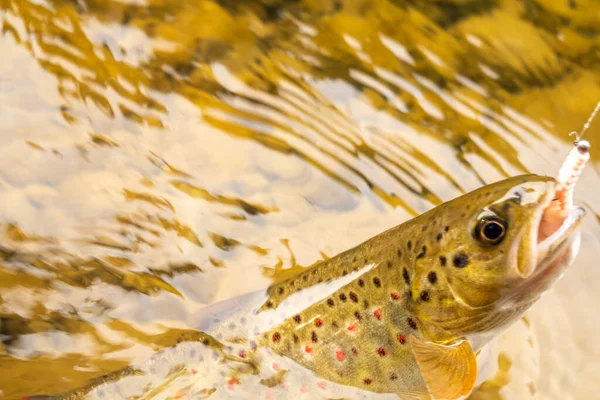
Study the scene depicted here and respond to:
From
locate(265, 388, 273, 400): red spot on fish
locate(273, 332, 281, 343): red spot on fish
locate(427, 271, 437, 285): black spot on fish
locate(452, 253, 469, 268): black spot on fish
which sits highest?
locate(452, 253, 469, 268): black spot on fish

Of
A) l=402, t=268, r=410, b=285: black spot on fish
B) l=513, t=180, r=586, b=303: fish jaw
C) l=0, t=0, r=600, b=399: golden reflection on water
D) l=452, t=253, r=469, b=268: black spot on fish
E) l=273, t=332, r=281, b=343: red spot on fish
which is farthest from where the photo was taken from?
l=0, t=0, r=600, b=399: golden reflection on water

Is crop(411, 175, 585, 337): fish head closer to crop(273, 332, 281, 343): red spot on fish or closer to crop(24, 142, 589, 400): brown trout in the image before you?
crop(24, 142, 589, 400): brown trout

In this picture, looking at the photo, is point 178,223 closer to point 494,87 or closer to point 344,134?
point 344,134

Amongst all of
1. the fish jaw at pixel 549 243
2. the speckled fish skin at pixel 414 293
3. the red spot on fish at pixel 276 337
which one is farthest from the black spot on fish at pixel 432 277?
the red spot on fish at pixel 276 337

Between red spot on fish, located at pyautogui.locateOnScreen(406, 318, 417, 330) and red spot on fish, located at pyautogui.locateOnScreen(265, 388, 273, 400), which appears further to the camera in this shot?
red spot on fish, located at pyautogui.locateOnScreen(265, 388, 273, 400)

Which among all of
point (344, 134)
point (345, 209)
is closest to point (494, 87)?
point (344, 134)

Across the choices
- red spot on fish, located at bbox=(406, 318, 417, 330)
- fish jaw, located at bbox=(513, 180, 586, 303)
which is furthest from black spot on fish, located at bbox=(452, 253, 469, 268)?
red spot on fish, located at bbox=(406, 318, 417, 330)

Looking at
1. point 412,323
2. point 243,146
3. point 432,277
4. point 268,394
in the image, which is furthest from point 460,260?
point 243,146

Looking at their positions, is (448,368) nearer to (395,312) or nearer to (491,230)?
(395,312)
